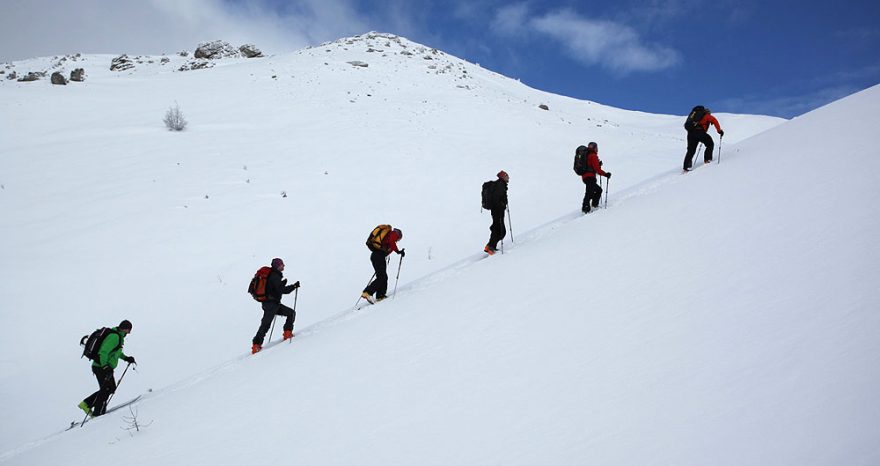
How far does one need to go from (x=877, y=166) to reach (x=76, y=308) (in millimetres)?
14655

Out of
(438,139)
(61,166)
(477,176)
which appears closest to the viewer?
(61,166)

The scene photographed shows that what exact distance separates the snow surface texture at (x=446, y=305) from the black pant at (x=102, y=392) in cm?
60

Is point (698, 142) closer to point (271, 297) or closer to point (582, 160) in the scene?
point (582, 160)

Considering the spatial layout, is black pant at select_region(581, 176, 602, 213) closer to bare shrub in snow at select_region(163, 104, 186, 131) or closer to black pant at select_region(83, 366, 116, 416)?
black pant at select_region(83, 366, 116, 416)

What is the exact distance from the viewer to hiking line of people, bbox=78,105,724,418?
731cm

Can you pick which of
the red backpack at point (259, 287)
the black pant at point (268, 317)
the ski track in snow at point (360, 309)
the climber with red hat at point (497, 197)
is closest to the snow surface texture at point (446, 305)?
the ski track in snow at point (360, 309)

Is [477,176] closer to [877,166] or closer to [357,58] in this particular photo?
[877,166]

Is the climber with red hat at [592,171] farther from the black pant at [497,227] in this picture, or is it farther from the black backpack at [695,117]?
the black backpack at [695,117]

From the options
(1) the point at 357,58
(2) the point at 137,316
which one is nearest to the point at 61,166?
(2) the point at 137,316

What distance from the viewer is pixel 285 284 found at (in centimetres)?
813

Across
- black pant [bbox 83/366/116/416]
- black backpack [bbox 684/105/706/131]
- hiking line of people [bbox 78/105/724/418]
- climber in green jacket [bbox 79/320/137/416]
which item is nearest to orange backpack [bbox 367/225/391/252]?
hiking line of people [bbox 78/105/724/418]

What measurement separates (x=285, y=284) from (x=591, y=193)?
21.3ft

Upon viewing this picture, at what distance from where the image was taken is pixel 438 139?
22.9m

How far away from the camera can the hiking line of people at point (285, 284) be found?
731cm
